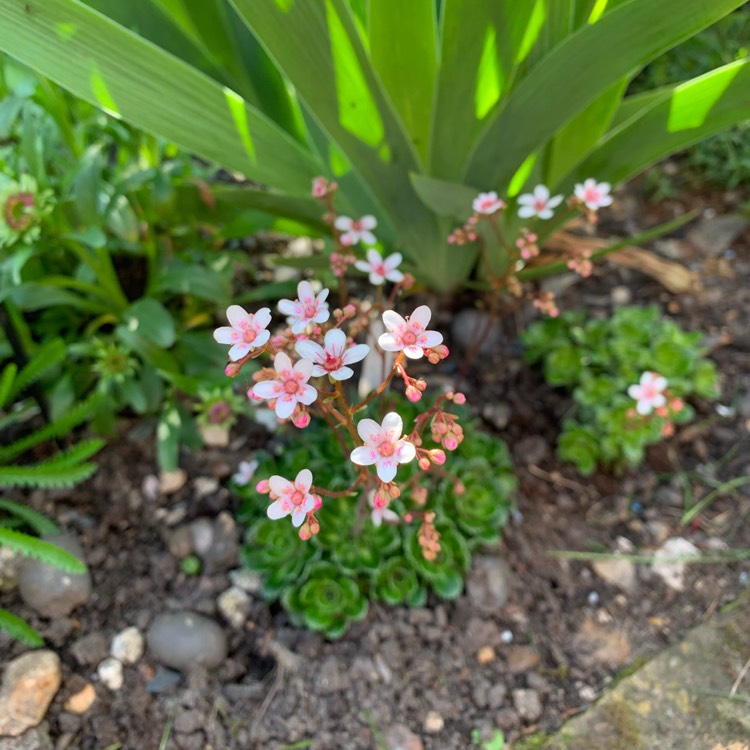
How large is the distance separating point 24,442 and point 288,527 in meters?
0.56

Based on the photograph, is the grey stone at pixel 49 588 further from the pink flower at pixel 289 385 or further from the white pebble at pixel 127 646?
the pink flower at pixel 289 385

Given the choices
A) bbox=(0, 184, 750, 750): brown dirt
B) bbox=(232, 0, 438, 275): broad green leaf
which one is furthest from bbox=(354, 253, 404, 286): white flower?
bbox=(0, 184, 750, 750): brown dirt

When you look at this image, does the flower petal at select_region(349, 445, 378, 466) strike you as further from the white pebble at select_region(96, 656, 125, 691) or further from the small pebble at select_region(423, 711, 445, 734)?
the white pebble at select_region(96, 656, 125, 691)

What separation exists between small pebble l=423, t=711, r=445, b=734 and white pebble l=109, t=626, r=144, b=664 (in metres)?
0.57

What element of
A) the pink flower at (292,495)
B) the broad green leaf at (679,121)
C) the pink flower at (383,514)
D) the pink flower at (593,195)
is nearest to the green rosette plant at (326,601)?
the pink flower at (383,514)

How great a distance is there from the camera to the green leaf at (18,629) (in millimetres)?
1312

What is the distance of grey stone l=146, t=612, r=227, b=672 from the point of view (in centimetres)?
142

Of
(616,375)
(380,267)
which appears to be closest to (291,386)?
(380,267)

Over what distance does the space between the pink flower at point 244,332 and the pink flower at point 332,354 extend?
5 centimetres

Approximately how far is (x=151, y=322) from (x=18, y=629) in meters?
0.62

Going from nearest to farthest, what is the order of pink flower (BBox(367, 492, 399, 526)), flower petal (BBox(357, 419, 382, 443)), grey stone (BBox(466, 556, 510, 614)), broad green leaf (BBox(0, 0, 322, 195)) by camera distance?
flower petal (BBox(357, 419, 382, 443)), broad green leaf (BBox(0, 0, 322, 195)), pink flower (BBox(367, 492, 399, 526)), grey stone (BBox(466, 556, 510, 614))

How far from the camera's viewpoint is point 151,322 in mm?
1496

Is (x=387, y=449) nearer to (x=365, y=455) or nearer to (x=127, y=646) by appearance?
(x=365, y=455)

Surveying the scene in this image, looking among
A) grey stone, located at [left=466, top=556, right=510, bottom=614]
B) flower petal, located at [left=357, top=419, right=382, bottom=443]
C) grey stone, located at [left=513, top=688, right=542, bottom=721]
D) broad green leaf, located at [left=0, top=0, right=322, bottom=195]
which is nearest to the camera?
flower petal, located at [left=357, top=419, right=382, bottom=443]
